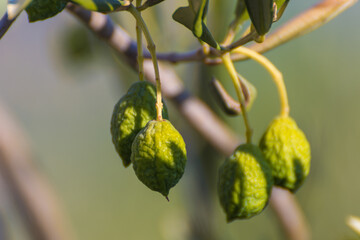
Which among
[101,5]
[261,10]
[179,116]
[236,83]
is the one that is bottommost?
[179,116]

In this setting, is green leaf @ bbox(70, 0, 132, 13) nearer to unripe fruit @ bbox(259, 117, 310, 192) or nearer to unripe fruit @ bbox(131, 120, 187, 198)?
unripe fruit @ bbox(131, 120, 187, 198)

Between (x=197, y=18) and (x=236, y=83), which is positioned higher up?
(x=197, y=18)

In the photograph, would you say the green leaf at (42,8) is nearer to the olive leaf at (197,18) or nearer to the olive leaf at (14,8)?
the olive leaf at (14,8)

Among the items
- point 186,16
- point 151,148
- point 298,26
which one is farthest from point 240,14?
point 151,148

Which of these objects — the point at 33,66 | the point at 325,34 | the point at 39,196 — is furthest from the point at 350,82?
the point at 33,66

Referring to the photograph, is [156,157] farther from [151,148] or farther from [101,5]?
[101,5]

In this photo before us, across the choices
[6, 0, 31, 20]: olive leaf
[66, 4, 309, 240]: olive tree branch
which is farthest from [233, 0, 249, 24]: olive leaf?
[6, 0, 31, 20]: olive leaf

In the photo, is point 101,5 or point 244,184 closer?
point 101,5
